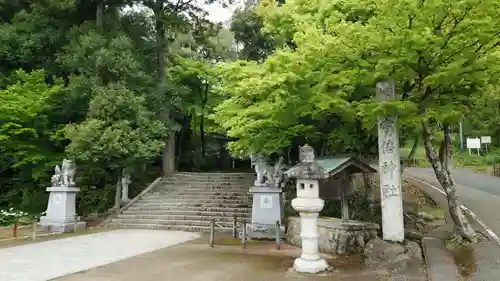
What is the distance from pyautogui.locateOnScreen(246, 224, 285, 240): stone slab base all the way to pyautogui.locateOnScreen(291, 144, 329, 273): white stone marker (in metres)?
4.05

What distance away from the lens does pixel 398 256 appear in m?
8.61

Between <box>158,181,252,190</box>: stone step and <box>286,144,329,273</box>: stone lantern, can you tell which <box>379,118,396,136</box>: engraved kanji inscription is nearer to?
<box>286,144,329,273</box>: stone lantern

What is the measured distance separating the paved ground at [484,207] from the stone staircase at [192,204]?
787 centimetres

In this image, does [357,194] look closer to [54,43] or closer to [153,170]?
[153,170]

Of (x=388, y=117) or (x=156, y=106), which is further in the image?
(x=156, y=106)

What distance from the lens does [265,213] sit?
12523mm

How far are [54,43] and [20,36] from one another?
1437 millimetres

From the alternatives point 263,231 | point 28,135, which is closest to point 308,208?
point 263,231

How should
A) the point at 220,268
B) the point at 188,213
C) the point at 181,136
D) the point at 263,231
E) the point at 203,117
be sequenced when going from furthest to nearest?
the point at 181,136, the point at 203,117, the point at 188,213, the point at 263,231, the point at 220,268

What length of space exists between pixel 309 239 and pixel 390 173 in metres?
3.04

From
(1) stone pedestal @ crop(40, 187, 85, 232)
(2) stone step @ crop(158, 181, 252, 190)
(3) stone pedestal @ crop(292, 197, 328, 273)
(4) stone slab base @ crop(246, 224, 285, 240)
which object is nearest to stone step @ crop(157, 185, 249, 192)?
(2) stone step @ crop(158, 181, 252, 190)

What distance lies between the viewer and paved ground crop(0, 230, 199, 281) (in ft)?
26.5

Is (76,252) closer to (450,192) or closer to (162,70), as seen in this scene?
(450,192)

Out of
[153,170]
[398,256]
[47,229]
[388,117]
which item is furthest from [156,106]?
[398,256]
